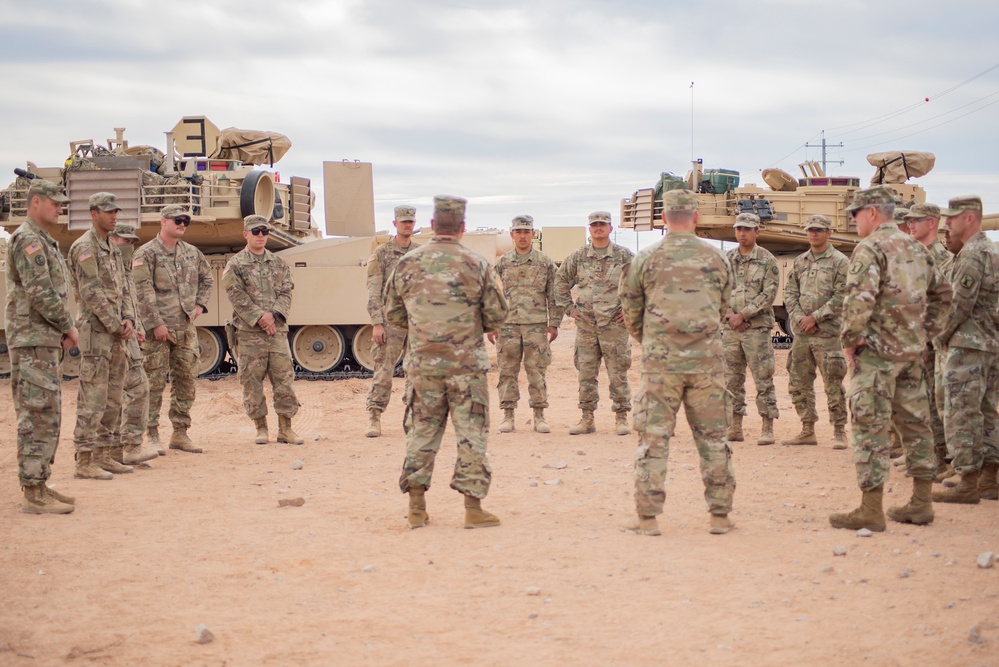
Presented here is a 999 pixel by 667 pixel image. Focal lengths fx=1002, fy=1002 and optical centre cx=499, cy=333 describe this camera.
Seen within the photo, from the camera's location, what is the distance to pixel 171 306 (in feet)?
29.7

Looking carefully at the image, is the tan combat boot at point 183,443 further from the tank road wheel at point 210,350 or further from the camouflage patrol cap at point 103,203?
the tank road wheel at point 210,350

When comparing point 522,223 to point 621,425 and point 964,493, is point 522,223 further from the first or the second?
point 964,493

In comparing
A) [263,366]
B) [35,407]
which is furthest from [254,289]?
[35,407]

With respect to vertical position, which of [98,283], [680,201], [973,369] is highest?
[680,201]

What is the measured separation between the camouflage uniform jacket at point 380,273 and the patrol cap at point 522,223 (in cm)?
110

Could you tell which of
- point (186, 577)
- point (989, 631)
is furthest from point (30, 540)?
point (989, 631)

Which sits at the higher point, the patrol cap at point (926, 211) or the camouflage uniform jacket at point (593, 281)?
the patrol cap at point (926, 211)

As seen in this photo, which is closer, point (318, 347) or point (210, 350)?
point (210, 350)

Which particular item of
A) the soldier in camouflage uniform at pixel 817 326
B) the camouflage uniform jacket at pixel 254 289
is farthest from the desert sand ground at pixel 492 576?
the camouflage uniform jacket at pixel 254 289

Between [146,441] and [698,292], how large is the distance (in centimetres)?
615

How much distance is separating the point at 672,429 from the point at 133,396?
494 centimetres

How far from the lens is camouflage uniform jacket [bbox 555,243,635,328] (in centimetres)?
989

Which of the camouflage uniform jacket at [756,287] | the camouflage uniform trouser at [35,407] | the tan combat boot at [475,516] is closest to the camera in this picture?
the tan combat boot at [475,516]

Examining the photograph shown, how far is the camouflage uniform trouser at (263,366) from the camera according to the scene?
31.4 feet
